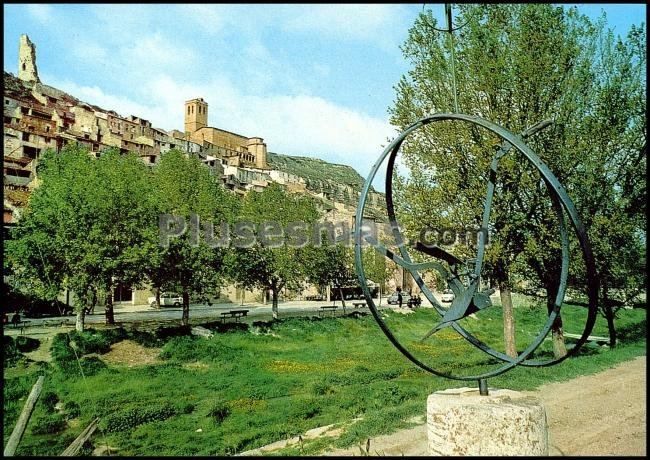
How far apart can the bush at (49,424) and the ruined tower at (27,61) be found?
4365 inches

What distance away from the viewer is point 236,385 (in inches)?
734

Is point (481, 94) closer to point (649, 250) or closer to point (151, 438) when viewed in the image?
point (649, 250)

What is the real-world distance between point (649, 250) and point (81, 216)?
24480 millimetres

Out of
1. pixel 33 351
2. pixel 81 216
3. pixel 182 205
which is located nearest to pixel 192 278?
pixel 182 205

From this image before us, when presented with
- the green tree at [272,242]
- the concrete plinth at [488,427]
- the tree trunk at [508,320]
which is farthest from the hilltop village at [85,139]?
the concrete plinth at [488,427]

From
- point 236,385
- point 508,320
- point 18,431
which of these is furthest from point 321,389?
point 18,431

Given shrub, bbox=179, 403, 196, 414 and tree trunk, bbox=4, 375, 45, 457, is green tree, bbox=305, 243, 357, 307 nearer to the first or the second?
shrub, bbox=179, 403, 196, 414

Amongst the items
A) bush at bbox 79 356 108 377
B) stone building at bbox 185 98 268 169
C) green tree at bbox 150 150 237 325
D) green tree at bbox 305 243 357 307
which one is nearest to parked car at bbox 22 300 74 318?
green tree at bbox 150 150 237 325

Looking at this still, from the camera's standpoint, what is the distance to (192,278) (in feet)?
102

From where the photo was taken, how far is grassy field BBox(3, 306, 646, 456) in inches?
496

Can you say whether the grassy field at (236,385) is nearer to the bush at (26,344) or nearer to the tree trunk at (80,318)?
the bush at (26,344)

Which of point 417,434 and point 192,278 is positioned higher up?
point 192,278

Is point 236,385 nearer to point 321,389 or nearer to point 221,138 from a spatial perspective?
point 321,389

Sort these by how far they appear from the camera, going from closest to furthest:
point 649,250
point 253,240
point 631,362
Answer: point 649,250 → point 631,362 → point 253,240
